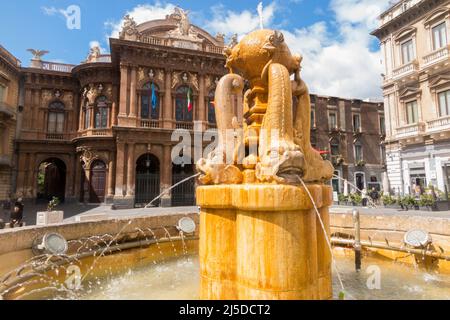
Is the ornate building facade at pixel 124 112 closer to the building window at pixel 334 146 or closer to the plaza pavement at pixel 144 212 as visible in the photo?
the plaza pavement at pixel 144 212

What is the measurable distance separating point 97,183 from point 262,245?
21.9m

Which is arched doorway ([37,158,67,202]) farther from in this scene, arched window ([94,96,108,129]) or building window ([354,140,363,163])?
building window ([354,140,363,163])

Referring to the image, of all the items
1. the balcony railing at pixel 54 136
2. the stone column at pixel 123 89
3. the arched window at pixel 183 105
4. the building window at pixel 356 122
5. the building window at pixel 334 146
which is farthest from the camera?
the building window at pixel 356 122

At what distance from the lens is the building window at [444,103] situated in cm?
1771

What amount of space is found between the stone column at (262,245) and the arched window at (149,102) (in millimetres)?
19506

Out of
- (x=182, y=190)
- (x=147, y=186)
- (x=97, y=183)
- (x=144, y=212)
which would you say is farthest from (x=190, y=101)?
(x=144, y=212)

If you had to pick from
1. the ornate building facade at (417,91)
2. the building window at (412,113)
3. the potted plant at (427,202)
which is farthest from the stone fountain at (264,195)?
the building window at (412,113)

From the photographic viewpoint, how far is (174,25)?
2472 centimetres

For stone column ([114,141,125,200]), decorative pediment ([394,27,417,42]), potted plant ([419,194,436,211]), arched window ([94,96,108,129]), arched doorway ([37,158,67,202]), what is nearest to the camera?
potted plant ([419,194,436,211])

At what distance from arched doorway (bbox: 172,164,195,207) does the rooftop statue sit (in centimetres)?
1773

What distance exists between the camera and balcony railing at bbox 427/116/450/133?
17.4m

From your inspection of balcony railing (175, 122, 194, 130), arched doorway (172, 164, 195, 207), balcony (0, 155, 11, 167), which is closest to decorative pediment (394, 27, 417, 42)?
balcony railing (175, 122, 194, 130)
